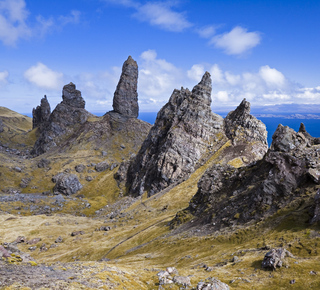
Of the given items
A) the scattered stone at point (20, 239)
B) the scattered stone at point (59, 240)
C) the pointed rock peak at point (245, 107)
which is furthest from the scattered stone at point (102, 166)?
the pointed rock peak at point (245, 107)

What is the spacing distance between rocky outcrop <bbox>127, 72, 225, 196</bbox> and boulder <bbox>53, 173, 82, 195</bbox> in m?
41.1

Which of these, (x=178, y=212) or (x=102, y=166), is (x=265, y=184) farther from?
(x=102, y=166)

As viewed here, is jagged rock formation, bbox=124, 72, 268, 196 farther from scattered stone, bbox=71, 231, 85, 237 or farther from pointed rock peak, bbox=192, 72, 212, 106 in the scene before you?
scattered stone, bbox=71, 231, 85, 237

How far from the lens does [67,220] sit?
119 metres

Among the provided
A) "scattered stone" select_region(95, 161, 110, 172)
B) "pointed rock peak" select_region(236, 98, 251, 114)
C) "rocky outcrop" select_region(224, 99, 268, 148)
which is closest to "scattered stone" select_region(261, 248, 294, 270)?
"rocky outcrop" select_region(224, 99, 268, 148)

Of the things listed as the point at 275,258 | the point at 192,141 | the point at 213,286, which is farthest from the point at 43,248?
the point at 192,141

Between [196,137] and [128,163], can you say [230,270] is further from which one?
[128,163]

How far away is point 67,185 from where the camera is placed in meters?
166

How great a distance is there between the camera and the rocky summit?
3319cm

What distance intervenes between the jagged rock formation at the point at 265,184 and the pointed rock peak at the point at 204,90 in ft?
293

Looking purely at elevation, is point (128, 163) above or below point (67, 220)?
above

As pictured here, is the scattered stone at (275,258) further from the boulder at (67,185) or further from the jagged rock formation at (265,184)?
the boulder at (67,185)

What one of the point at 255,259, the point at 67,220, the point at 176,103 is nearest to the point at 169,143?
the point at 176,103

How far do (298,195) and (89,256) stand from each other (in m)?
67.5
